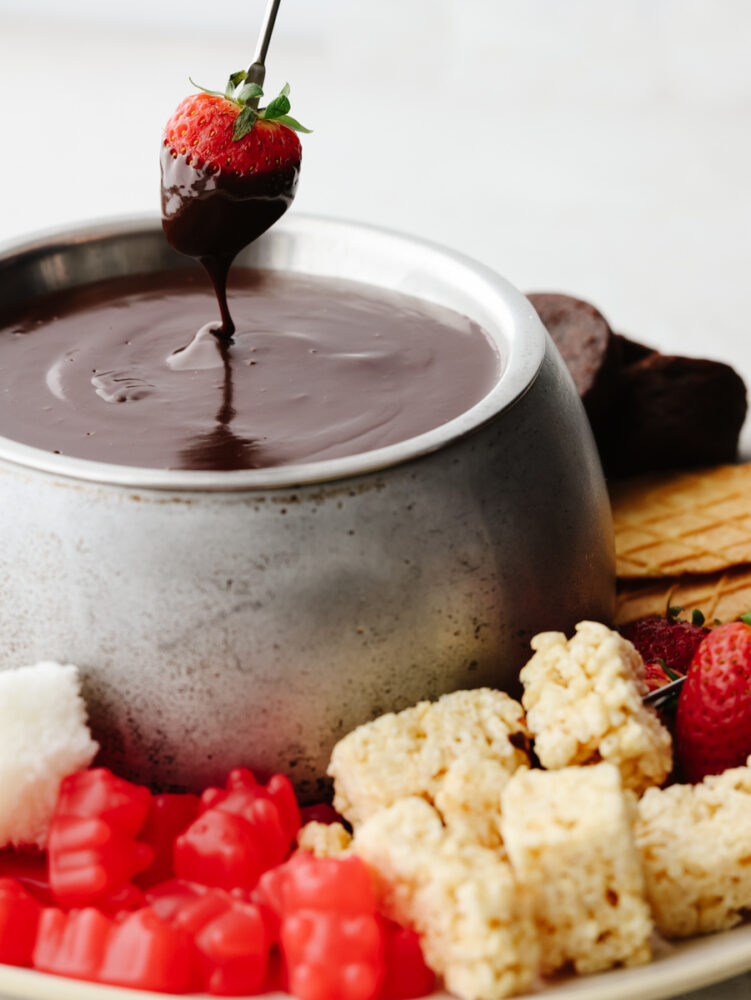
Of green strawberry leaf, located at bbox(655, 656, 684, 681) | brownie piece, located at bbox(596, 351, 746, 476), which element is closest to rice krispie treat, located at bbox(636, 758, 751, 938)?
green strawberry leaf, located at bbox(655, 656, 684, 681)

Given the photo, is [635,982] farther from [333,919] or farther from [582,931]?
[333,919]

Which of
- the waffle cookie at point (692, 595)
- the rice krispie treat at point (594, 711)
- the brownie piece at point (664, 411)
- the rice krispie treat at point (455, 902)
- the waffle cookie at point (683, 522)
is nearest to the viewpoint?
the rice krispie treat at point (455, 902)

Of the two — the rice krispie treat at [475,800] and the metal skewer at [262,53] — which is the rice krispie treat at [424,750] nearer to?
the rice krispie treat at [475,800]

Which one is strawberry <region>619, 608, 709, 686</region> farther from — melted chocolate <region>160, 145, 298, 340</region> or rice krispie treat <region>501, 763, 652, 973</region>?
melted chocolate <region>160, 145, 298, 340</region>

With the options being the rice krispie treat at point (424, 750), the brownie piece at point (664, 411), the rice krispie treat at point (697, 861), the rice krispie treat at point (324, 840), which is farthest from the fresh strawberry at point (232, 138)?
the brownie piece at point (664, 411)

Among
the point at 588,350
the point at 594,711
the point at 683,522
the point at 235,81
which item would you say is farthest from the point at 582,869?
the point at 588,350

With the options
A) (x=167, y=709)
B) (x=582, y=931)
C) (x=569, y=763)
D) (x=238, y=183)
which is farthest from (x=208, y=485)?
(x=582, y=931)
